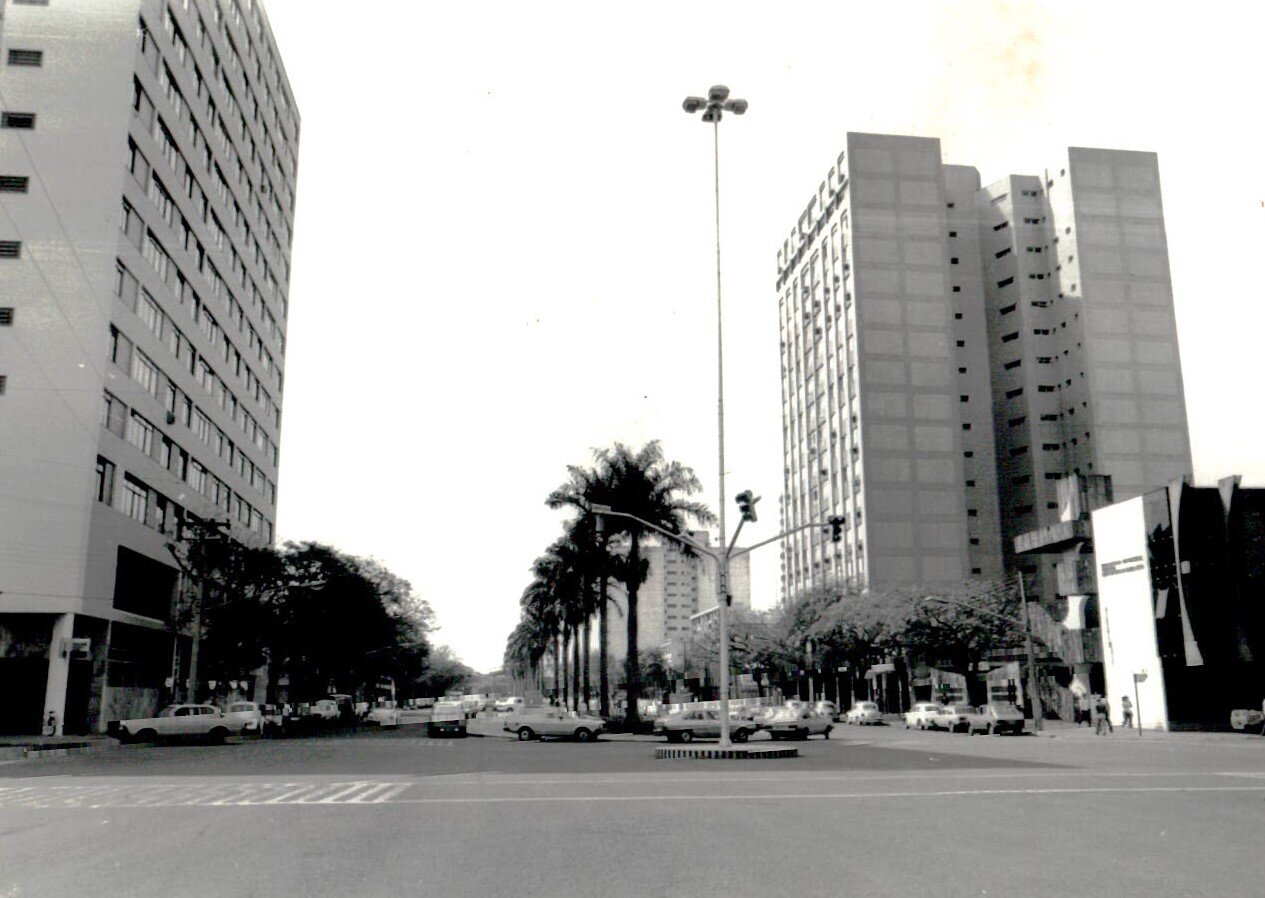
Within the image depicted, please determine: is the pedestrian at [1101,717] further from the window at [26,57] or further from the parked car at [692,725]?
the window at [26,57]

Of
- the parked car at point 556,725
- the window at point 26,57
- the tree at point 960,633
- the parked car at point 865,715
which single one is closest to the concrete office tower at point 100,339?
the window at point 26,57

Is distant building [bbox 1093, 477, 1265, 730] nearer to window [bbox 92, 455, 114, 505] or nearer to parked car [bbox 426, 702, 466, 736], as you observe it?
parked car [bbox 426, 702, 466, 736]

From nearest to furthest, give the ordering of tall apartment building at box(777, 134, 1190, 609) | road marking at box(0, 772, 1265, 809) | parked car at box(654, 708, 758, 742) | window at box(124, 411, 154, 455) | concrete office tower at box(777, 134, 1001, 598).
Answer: road marking at box(0, 772, 1265, 809) → parked car at box(654, 708, 758, 742) → window at box(124, 411, 154, 455) → concrete office tower at box(777, 134, 1001, 598) → tall apartment building at box(777, 134, 1190, 609)

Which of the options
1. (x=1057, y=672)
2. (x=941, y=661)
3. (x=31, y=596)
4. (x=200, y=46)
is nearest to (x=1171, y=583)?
(x=1057, y=672)

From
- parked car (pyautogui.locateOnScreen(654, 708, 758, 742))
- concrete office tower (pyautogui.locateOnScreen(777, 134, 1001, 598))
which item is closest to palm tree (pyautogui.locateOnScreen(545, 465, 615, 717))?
parked car (pyautogui.locateOnScreen(654, 708, 758, 742))

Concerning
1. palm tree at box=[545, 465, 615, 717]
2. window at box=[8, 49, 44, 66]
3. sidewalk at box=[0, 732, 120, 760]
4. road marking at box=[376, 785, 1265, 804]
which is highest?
window at box=[8, 49, 44, 66]

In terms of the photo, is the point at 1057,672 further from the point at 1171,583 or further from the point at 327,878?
the point at 327,878

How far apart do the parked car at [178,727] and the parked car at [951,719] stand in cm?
3196

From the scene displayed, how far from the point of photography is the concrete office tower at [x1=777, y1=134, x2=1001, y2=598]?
3755 inches

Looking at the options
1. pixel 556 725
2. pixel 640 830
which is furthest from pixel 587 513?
pixel 640 830

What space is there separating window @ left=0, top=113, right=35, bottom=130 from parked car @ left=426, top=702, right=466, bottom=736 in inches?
1210

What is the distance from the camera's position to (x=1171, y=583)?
1890 inches

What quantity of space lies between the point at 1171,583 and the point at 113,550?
46.3 metres

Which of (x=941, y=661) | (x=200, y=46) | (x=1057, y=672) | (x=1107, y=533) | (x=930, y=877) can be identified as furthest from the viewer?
(x=941, y=661)
